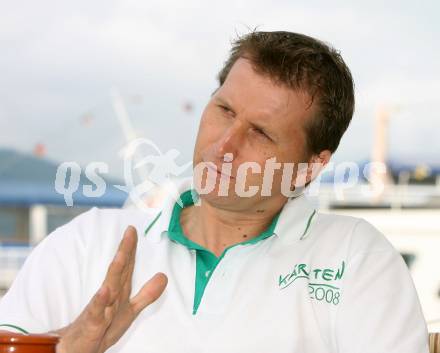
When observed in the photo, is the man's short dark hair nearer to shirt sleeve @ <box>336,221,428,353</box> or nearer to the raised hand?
shirt sleeve @ <box>336,221,428,353</box>

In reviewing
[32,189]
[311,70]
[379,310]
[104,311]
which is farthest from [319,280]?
[32,189]

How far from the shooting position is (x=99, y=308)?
94 cm

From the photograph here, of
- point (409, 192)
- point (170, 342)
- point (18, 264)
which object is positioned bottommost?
point (18, 264)

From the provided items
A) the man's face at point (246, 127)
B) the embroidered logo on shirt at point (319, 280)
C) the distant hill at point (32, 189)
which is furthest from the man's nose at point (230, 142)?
the distant hill at point (32, 189)

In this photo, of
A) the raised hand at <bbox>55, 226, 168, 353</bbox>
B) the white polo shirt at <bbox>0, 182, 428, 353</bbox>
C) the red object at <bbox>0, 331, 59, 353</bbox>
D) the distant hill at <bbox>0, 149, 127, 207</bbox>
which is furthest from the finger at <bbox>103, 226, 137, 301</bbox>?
the distant hill at <bbox>0, 149, 127, 207</bbox>

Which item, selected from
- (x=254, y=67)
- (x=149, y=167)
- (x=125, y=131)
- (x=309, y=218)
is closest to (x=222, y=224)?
(x=309, y=218)

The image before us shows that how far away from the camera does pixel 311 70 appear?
52.0 inches

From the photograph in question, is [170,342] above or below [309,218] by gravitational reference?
below

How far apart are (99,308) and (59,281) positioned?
37cm

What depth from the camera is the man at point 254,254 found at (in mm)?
1249

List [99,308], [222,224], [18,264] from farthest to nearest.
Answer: [18,264], [222,224], [99,308]

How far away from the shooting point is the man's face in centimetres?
128

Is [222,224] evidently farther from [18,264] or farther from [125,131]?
[125,131]

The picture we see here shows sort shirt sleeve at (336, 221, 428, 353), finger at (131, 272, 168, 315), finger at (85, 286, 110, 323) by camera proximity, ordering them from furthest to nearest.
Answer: shirt sleeve at (336, 221, 428, 353) → finger at (131, 272, 168, 315) → finger at (85, 286, 110, 323)
